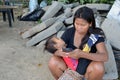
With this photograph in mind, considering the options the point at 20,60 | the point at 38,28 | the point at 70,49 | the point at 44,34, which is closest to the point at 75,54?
the point at 70,49

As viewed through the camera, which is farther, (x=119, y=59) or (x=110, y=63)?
(x=119, y=59)

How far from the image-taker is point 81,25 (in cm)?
320

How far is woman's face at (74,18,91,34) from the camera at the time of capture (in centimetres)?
316

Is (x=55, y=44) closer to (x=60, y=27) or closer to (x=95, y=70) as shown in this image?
(x=95, y=70)

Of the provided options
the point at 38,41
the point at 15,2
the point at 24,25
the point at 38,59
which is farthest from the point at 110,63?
the point at 15,2

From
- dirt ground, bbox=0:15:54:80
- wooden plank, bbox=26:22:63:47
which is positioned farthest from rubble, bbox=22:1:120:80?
dirt ground, bbox=0:15:54:80

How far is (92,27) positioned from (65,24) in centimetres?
274

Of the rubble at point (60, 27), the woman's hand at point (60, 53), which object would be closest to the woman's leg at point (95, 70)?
the woman's hand at point (60, 53)

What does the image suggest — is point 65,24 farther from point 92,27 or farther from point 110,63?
point 92,27

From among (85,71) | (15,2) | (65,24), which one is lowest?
(15,2)

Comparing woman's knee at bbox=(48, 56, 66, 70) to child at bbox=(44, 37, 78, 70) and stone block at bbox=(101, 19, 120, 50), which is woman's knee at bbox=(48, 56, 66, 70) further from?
stone block at bbox=(101, 19, 120, 50)

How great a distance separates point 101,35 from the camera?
329 centimetres

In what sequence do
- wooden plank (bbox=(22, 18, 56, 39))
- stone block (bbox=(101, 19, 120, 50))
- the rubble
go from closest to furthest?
1. stone block (bbox=(101, 19, 120, 50))
2. the rubble
3. wooden plank (bbox=(22, 18, 56, 39))

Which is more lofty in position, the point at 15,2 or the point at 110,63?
the point at 110,63
